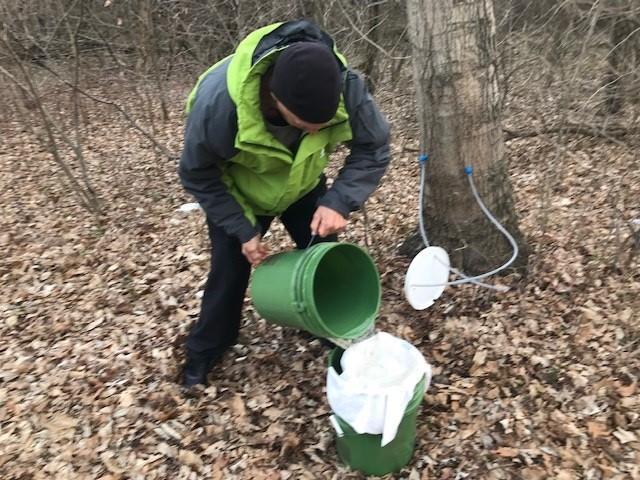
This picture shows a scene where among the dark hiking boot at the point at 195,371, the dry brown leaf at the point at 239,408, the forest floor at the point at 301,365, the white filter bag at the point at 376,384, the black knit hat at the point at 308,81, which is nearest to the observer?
the black knit hat at the point at 308,81

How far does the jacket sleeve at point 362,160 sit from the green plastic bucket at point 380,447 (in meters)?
0.76

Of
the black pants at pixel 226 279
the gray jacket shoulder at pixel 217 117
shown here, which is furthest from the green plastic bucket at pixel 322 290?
the gray jacket shoulder at pixel 217 117

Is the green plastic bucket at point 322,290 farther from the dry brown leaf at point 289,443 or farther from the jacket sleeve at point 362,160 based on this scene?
the dry brown leaf at point 289,443

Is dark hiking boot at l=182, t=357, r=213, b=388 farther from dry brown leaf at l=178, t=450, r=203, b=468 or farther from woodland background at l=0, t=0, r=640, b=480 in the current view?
dry brown leaf at l=178, t=450, r=203, b=468

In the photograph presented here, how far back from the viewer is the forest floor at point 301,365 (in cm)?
286

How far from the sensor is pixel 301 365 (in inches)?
135

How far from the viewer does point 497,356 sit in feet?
10.7

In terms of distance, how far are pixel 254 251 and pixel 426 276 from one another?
1.03 m

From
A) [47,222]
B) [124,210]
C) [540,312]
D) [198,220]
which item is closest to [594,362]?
[540,312]

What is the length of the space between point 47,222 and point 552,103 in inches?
231

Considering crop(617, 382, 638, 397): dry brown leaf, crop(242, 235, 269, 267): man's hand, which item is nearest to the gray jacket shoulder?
crop(242, 235, 269, 267): man's hand

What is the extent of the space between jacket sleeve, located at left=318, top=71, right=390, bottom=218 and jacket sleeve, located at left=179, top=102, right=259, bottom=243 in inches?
15.6

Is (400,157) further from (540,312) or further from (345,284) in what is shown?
(345,284)

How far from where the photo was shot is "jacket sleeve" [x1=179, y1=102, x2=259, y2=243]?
2.43 metres
